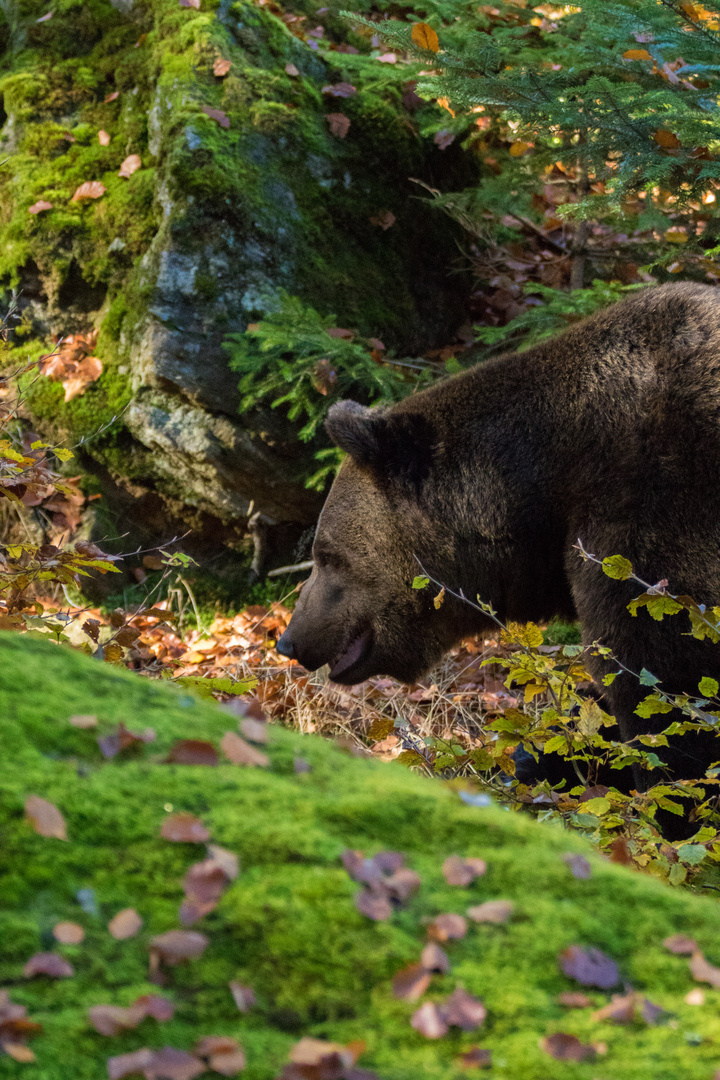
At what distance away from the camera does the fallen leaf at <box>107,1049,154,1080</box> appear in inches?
43.1

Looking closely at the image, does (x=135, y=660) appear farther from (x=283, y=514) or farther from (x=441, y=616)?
(x=441, y=616)

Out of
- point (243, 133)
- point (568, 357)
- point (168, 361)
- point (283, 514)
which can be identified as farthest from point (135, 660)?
point (243, 133)

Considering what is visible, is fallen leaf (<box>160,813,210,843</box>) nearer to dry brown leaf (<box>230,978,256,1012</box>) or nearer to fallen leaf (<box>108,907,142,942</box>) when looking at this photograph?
fallen leaf (<box>108,907,142,942</box>)

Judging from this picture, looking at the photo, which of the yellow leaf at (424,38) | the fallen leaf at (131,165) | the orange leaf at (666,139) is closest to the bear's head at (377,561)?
the orange leaf at (666,139)

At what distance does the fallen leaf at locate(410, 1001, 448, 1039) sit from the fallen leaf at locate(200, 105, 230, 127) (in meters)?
6.99

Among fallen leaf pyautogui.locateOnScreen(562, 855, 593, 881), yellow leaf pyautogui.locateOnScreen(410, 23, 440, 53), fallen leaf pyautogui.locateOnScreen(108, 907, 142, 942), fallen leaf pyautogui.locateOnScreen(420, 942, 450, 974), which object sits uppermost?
yellow leaf pyautogui.locateOnScreen(410, 23, 440, 53)

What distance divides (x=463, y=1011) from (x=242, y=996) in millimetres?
312

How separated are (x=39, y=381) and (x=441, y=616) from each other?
15.2 ft

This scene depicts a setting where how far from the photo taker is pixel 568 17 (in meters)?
6.06

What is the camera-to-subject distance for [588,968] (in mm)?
1340

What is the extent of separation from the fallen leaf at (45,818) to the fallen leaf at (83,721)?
22 centimetres

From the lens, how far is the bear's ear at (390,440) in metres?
4.24

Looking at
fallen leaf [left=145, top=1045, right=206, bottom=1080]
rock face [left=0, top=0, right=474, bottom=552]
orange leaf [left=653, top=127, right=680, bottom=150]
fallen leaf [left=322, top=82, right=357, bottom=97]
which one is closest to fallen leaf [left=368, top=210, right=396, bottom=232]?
rock face [left=0, top=0, right=474, bottom=552]

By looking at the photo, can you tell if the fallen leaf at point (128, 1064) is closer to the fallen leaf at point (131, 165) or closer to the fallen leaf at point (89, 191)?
the fallen leaf at point (131, 165)
